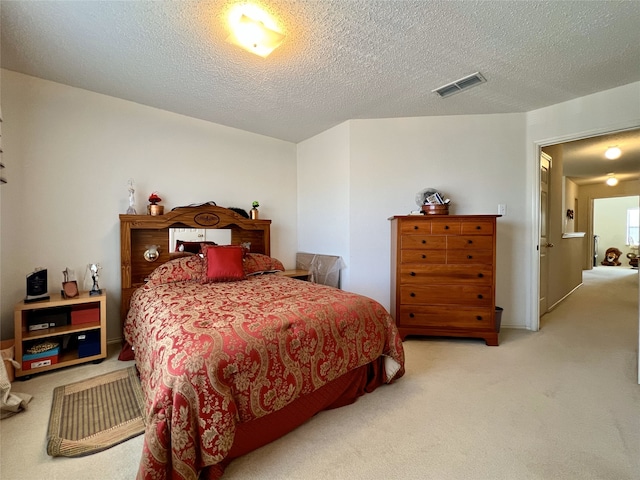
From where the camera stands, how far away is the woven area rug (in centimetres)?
142

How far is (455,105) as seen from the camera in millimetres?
2971

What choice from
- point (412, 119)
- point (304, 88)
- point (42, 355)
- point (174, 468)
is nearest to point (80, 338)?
point (42, 355)

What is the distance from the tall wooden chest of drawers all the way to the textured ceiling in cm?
127

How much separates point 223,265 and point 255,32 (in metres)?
1.83

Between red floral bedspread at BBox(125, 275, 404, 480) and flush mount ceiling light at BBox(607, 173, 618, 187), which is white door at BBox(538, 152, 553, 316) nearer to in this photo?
red floral bedspread at BBox(125, 275, 404, 480)

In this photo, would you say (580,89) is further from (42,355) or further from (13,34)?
(42,355)

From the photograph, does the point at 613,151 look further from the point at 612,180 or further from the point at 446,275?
the point at 446,275

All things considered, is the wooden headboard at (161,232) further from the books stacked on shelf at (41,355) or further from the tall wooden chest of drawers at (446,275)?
the tall wooden chest of drawers at (446,275)

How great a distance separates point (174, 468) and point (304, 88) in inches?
110

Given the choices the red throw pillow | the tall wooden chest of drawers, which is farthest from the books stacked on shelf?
the tall wooden chest of drawers

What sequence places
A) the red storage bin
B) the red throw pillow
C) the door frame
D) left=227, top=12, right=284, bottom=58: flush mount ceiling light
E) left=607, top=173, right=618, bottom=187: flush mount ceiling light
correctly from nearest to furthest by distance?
left=227, top=12, right=284, bottom=58: flush mount ceiling light → the red storage bin → the red throw pillow → the door frame → left=607, top=173, right=618, bottom=187: flush mount ceiling light

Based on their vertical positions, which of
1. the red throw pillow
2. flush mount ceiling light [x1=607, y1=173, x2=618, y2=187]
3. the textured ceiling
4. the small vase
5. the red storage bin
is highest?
the textured ceiling

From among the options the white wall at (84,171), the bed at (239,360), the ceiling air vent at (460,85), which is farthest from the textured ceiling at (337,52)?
the bed at (239,360)

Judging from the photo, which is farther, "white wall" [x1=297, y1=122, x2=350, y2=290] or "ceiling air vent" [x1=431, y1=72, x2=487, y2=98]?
"white wall" [x1=297, y1=122, x2=350, y2=290]
